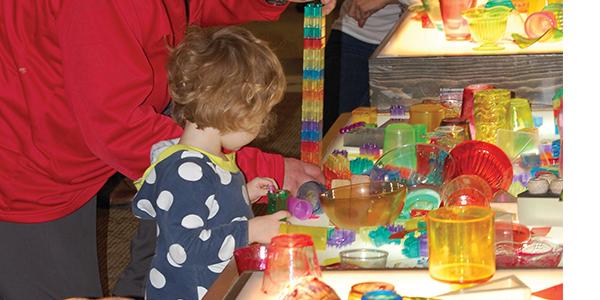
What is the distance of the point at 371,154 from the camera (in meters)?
2.46

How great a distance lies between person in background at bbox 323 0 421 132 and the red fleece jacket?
188 cm

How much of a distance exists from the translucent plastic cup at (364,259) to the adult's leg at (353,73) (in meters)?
2.49

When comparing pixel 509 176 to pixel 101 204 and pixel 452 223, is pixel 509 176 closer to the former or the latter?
pixel 452 223

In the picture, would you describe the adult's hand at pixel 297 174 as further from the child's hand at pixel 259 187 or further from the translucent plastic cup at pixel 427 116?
the translucent plastic cup at pixel 427 116

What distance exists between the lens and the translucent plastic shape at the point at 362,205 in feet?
6.13

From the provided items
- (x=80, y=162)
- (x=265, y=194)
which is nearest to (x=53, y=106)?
(x=80, y=162)

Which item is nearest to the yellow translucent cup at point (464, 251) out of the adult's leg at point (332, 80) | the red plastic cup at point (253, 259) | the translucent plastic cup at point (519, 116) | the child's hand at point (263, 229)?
the red plastic cup at point (253, 259)

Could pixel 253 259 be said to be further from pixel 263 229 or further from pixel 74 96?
pixel 74 96

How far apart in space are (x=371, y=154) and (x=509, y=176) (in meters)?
0.45

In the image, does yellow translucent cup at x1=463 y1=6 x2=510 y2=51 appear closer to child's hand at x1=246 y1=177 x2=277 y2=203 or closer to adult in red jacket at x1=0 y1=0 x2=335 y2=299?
adult in red jacket at x1=0 y1=0 x2=335 y2=299

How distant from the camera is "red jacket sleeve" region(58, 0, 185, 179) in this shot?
6.78ft

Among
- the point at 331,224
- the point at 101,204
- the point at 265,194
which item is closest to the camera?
the point at 331,224

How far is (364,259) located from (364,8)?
2.53 m

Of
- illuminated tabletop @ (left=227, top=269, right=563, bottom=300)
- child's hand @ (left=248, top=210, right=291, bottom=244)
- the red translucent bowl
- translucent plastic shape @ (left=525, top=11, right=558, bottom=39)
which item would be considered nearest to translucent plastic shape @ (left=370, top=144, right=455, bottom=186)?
the red translucent bowl
